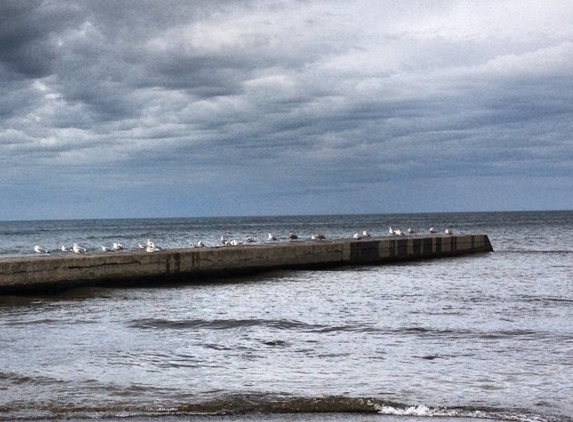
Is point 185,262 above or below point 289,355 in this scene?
above

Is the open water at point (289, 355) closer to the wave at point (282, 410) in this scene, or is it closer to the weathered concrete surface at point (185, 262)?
the wave at point (282, 410)

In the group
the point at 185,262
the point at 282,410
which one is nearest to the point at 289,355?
the point at 282,410

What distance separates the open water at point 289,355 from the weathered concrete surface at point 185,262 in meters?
0.79

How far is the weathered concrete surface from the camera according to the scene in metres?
20.7

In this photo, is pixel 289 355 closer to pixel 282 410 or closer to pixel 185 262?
pixel 282 410

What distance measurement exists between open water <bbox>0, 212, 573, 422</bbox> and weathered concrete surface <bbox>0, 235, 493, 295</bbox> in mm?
792

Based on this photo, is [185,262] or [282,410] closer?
[282,410]

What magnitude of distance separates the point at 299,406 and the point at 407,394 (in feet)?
4.50

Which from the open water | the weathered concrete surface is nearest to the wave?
the open water

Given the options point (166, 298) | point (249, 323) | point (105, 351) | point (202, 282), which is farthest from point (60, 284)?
point (105, 351)

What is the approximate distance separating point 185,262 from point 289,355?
14176 millimetres

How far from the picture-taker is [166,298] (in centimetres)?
2052

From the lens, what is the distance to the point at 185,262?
25453 millimetres

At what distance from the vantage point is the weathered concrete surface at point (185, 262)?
20.7 m
